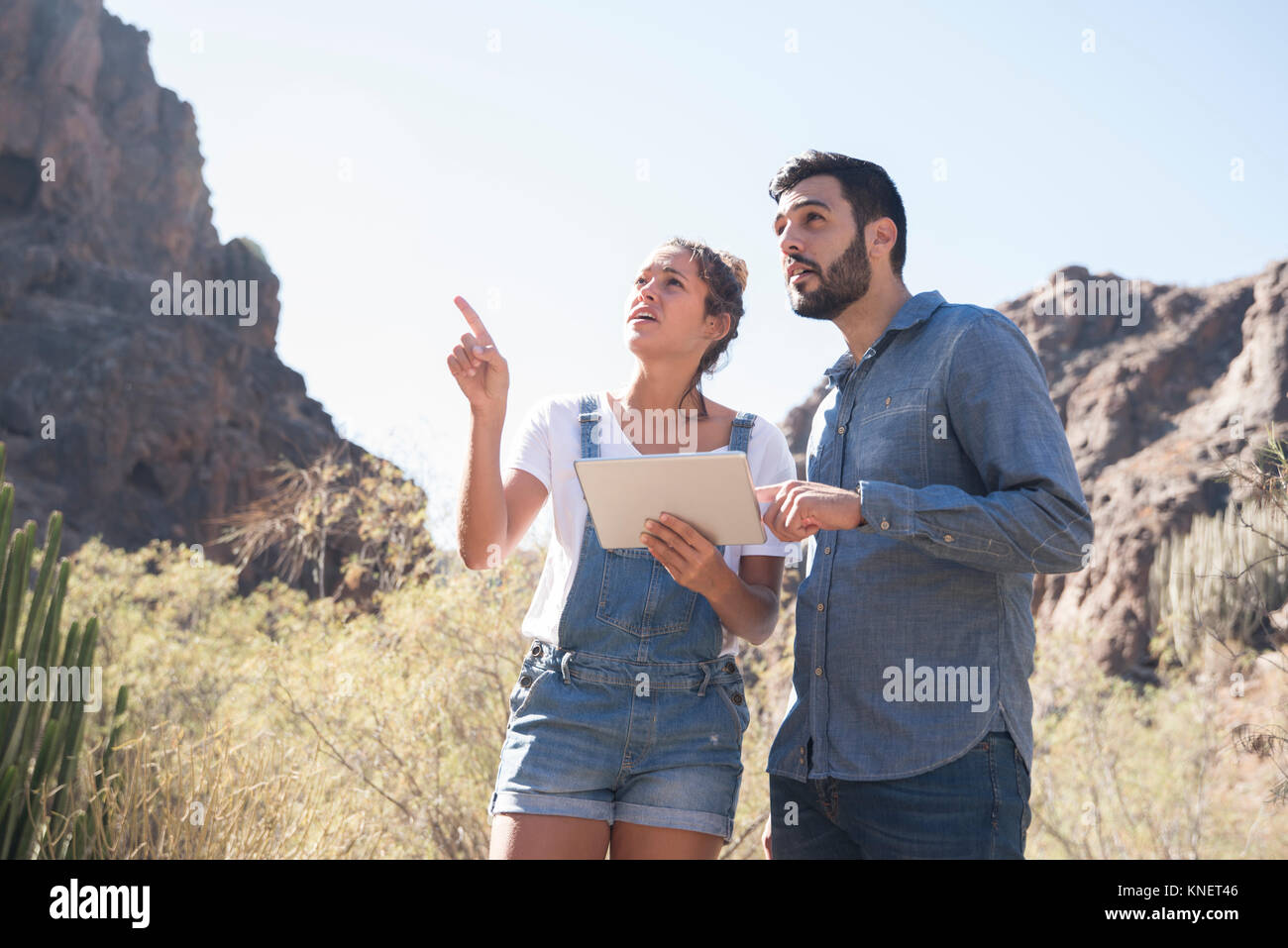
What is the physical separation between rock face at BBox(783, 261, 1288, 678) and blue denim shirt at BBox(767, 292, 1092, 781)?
19701mm

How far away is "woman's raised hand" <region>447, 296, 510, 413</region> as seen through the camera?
2.43 meters

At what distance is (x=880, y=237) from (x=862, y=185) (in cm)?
13

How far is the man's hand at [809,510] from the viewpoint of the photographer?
2.02 meters

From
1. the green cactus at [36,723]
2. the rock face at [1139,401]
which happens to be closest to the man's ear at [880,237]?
the green cactus at [36,723]

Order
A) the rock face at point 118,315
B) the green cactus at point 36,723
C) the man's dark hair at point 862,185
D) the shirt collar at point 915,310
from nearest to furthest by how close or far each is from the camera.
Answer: the shirt collar at point 915,310
the man's dark hair at point 862,185
the green cactus at point 36,723
the rock face at point 118,315

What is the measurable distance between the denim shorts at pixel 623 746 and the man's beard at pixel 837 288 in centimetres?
85

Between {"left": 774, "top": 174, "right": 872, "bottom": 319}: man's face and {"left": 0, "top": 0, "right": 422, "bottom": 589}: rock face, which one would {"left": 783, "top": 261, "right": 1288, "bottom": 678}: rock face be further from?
{"left": 774, "top": 174, "right": 872, "bottom": 319}: man's face

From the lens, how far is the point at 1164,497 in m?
23.8

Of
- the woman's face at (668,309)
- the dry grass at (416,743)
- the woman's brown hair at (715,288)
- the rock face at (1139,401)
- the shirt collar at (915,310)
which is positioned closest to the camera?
the shirt collar at (915,310)

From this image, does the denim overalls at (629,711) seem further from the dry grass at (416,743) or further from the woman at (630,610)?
the dry grass at (416,743)

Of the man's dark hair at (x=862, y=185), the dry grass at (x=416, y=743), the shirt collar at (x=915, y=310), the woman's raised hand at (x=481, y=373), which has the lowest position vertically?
the dry grass at (x=416, y=743)

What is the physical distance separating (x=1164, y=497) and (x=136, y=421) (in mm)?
29465

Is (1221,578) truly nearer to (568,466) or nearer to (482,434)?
A: (568,466)
